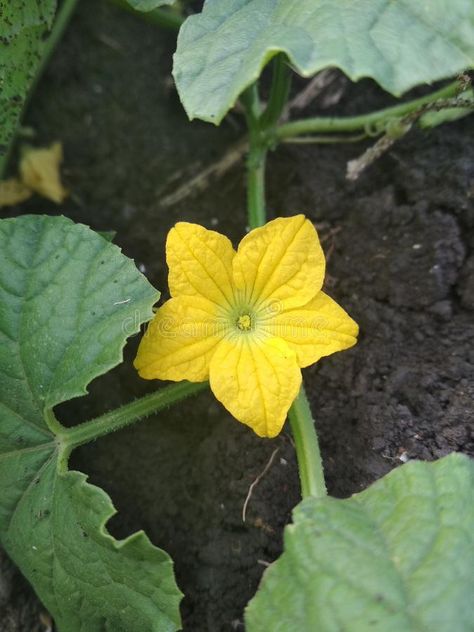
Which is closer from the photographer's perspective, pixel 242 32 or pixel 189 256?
pixel 242 32

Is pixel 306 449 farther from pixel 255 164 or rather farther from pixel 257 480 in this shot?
pixel 255 164

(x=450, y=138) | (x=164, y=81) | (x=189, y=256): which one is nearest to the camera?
(x=189, y=256)

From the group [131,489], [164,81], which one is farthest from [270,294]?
[164,81]

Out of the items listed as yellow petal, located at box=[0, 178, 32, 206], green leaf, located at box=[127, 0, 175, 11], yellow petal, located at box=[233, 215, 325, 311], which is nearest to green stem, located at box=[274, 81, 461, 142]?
green leaf, located at box=[127, 0, 175, 11]

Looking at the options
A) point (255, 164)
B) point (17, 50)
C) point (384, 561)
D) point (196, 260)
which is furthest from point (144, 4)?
point (384, 561)

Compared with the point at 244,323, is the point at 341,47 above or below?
above

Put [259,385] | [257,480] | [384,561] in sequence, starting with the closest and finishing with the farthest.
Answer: [384,561]
[259,385]
[257,480]

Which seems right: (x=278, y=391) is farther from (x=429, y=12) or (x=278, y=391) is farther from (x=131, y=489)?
(x=429, y=12)
